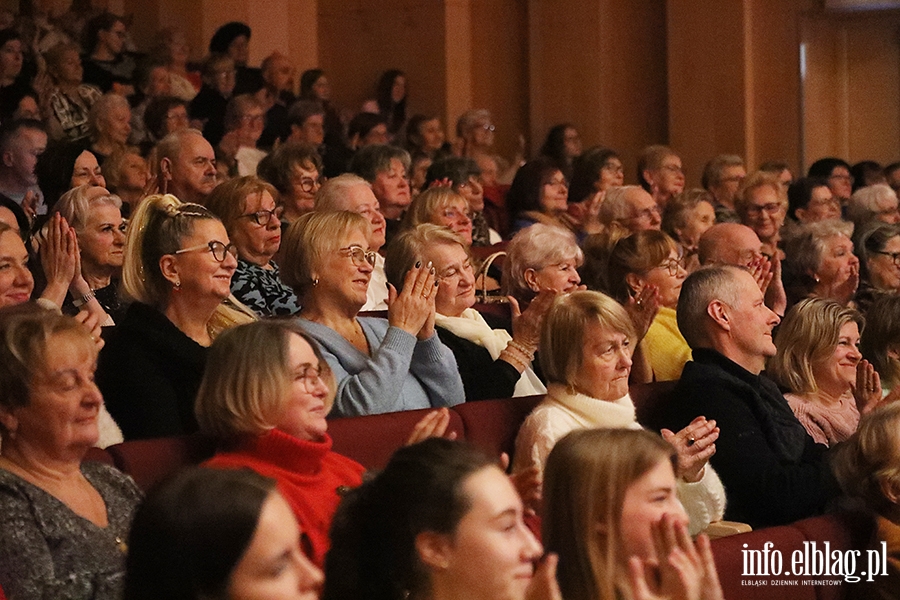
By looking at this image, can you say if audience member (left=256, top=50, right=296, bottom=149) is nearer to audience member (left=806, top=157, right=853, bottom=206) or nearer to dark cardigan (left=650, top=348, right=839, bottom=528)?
audience member (left=806, top=157, right=853, bottom=206)

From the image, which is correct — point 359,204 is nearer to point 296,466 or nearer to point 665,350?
point 665,350

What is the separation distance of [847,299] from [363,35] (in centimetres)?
513

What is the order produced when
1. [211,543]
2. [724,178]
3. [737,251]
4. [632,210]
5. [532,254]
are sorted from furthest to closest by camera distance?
[724,178] → [632,210] → [737,251] → [532,254] → [211,543]

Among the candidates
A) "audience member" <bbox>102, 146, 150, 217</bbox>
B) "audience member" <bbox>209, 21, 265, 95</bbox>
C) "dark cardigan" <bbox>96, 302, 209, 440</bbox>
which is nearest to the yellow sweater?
"dark cardigan" <bbox>96, 302, 209, 440</bbox>

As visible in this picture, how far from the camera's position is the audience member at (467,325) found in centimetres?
345

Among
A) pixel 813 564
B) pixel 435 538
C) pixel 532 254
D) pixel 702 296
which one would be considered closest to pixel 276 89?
pixel 532 254

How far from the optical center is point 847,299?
4.63 m

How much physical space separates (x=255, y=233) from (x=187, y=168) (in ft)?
3.04

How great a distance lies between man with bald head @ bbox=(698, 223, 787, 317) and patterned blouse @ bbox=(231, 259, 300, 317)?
139 cm

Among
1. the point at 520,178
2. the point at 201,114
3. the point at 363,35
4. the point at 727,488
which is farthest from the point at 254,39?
the point at 727,488

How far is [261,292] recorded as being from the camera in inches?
149

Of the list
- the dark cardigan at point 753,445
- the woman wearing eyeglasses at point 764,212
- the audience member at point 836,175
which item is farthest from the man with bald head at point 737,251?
the audience member at point 836,175

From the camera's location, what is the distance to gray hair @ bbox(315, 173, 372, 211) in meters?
4.25

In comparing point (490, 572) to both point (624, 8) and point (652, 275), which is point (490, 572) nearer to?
point (652, 275)
